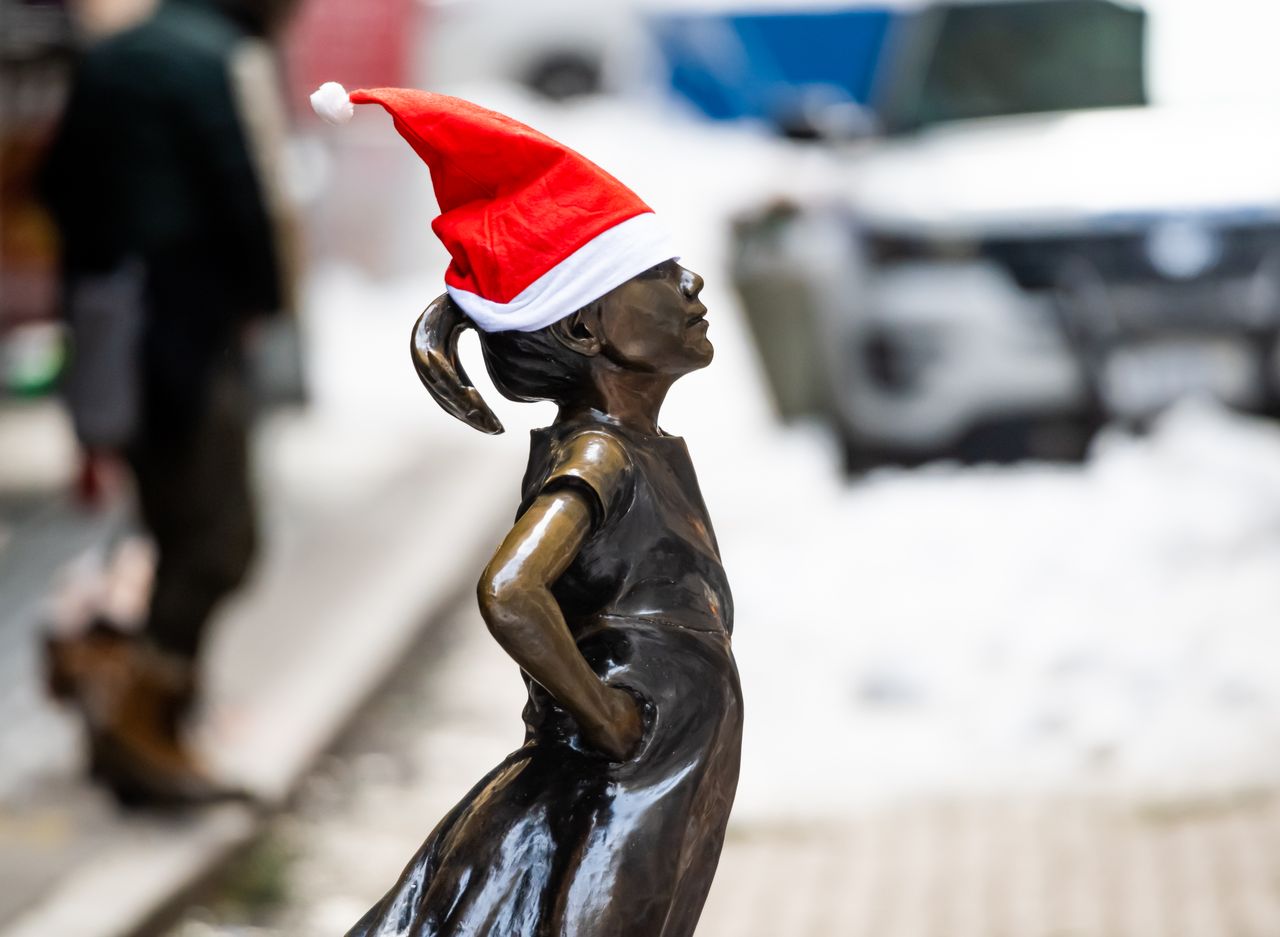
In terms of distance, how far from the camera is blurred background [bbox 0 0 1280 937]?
15.8ft

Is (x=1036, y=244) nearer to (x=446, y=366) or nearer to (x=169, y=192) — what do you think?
(x=169, y=192)

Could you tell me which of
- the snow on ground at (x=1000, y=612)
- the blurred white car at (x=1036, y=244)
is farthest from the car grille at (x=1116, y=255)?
the snow on ground at (x=1000, y=612)

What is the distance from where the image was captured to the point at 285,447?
9.29 meters

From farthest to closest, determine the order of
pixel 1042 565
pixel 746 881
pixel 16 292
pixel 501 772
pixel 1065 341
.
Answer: pixel 16 292 → pixel 1065 341 → pixel 1042 565 → pixel 746 881 → pixel 501 772

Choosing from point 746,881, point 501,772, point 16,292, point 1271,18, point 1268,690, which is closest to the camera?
point 501,772

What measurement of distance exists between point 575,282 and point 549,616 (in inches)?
13.4

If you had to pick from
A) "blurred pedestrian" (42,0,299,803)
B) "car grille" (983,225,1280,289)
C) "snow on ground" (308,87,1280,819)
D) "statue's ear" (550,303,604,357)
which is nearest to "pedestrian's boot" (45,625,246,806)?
"blurred pedestrian" (42,0,299,803)

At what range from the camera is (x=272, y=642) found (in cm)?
661

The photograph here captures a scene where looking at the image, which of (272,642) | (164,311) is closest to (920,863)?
(164,311)

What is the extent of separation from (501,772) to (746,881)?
2.96m

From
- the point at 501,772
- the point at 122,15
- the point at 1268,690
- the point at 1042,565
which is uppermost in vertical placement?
the point at 501,772

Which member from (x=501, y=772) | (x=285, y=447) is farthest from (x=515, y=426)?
(x=501, y=772)

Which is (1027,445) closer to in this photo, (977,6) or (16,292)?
(977,6)

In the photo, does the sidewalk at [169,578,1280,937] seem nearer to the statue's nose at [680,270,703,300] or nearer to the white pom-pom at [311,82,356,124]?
the statue's nose at [680,270,703,300]
